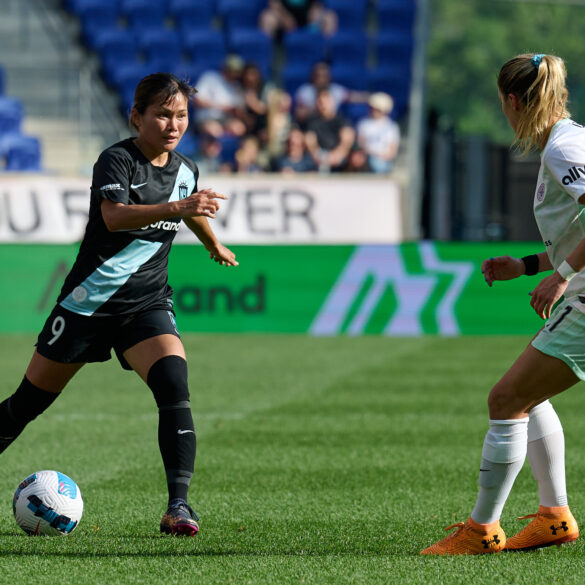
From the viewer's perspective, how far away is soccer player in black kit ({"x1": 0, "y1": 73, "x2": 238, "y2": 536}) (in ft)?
15.7

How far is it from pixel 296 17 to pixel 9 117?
584 centimetres

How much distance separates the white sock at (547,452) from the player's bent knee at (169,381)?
150 centimetres

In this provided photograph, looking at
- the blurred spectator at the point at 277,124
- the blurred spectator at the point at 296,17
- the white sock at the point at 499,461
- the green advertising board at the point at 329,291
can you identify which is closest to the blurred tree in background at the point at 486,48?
the blurred spectator at the point at 296,17

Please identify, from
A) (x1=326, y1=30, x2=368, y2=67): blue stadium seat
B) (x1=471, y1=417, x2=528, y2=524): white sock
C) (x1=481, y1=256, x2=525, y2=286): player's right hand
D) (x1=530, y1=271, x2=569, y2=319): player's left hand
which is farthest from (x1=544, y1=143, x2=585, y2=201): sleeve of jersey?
(x1=326, y1=30, x2=368, y2=67): blue stadium seat

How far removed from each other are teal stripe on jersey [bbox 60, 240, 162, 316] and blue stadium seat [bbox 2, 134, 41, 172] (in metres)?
13.8

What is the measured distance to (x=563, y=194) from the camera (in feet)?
13.4

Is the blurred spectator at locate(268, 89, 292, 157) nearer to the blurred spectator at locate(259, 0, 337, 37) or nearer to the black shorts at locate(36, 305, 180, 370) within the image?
the blurred spectator at locate(259, 0, 337, 37)

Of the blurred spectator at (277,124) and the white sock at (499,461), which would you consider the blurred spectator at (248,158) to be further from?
the white sock at (499,461)

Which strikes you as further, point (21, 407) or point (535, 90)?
point (21, 407)

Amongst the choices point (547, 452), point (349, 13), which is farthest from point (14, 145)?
point (547, 452)

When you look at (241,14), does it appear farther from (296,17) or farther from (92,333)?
(92,333)

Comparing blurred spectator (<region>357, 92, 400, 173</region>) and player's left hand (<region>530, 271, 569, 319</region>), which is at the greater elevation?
player's left hand (<region>530, 271, 569, 319</region>)

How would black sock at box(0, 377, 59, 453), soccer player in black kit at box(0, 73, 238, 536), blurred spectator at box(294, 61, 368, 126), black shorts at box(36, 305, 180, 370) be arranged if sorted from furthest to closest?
blurred spectator at box(294, 61, 368, 126) → black sock at box(0, 377, 59, 453) → black shorts at box(36, 305, 180, 370) → soccer player in black kit at box(0, 73, 238, 536)

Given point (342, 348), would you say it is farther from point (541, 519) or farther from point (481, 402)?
point (541, 519)
